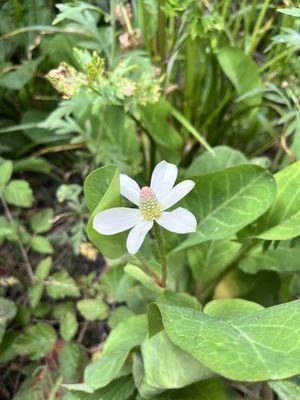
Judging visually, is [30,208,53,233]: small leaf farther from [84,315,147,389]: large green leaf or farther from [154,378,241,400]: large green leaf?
[154,378,241,400]: large green leaf

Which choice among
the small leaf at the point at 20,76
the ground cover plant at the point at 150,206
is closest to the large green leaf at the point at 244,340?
the ground cover plant at the point at 150,206

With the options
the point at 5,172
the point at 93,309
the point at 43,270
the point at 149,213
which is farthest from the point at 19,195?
the point at 149,213

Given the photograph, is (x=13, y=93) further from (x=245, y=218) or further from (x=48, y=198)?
(x=245, y=218)

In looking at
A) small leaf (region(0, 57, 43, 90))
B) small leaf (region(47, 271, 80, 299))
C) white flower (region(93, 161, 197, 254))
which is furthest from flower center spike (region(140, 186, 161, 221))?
small leaf (region(0, 57, 43, 90))

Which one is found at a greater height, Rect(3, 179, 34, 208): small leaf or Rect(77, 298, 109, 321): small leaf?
Rect(3, 179, 34, 208): small leaf

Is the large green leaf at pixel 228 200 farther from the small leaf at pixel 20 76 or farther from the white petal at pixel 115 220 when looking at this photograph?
the small leaf at pixel 20 76

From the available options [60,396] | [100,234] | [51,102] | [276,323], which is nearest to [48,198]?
[51,102]

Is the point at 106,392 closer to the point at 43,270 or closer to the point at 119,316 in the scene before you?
the point at 119,316
